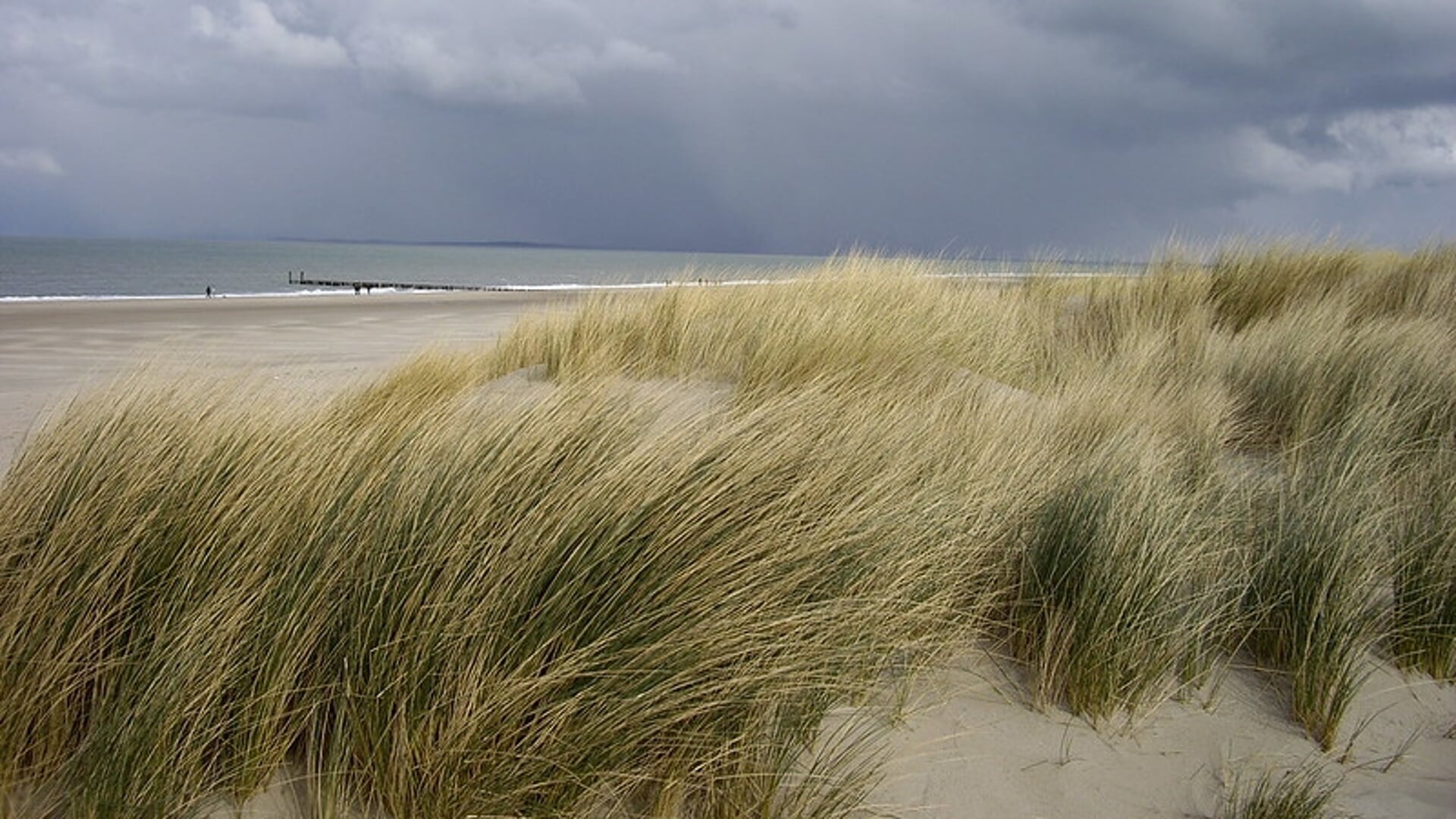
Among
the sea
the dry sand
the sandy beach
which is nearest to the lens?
the dry sand

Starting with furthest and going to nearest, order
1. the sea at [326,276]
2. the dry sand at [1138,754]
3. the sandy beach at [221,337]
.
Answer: the sea at [326,276]
the sandy beach at [221,337]
the dry sand at [1138,754]

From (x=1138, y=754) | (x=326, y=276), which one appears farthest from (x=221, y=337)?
(x=326, y=276)

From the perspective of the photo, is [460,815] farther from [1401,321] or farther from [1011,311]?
[1401,321]

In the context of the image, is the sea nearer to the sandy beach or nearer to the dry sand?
the sandy beach

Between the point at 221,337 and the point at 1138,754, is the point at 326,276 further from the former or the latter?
the point at 1138,754

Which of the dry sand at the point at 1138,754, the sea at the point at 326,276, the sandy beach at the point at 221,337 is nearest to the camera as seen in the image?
the dry sand at the point at 1138,754

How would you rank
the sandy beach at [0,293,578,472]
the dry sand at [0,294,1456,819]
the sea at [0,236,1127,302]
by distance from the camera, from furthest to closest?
the sea at [0,236,1127,302] → the sandy beach at [0,293,578,472] → the dry sand at [0,294,1456,819]

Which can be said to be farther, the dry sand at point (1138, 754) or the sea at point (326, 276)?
the sea at point (326, 276)

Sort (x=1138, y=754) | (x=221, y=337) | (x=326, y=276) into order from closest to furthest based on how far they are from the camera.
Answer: (x=1138, y=754) < (x=221, y=337) < (x=326, y=276)

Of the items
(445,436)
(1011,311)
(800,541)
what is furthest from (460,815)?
(1011,311)

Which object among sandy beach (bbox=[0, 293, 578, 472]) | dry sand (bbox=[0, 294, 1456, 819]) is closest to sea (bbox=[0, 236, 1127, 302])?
sandy beach (bbox=[0, 293, 578, 472])

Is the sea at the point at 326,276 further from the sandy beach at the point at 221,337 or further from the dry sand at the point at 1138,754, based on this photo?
the dry sand at the point at 1138,754

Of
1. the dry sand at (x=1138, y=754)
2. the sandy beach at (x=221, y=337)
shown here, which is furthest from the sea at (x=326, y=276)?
the dry sand at (x=1138, y=754)

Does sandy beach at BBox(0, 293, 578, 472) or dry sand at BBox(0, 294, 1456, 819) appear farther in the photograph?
sandy beach at BBox(0, 293, 578, 472)
